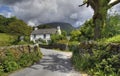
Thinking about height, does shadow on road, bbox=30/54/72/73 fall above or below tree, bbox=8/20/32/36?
below

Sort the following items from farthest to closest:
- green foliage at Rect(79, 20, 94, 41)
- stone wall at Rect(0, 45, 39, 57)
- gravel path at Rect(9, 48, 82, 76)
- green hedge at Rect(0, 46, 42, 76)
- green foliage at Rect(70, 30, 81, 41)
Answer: green foliage at Rect(70, 30, 81, 41)
green foliage at Rect(79, 20, 94, 41)
stone wall at Rect(0, 45, 39, 57)
green hedge at Rect(0, 46, 42, 76)
gravel path at Rect(9, 48, 82, 76)

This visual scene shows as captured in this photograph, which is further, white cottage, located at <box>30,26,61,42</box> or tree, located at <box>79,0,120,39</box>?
white cottage, located at <box>30,26,61,42</box>

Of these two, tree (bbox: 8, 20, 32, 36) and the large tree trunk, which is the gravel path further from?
→ tree (bbox: 8, 20, 32, 36)

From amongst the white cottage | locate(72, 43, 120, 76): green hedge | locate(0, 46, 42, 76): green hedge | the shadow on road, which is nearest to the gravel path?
the shadow on road

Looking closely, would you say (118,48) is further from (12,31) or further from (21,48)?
(12,31)

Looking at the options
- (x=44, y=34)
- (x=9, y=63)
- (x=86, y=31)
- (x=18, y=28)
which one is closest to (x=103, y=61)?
(x=9, y=63)

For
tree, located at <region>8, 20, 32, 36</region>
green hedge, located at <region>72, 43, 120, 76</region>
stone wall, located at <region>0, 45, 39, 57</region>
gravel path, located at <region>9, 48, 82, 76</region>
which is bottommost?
gravel path, located at <region>9, 48, 82, 76</region>

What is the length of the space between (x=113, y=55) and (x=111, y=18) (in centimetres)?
2661

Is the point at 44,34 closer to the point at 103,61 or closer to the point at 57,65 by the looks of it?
the point at 57,65

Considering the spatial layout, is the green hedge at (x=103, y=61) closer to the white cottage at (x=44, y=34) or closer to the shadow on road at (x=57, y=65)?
the shadow on road at (x=57, y=65)

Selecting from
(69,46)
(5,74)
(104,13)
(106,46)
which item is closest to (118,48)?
(106,46)

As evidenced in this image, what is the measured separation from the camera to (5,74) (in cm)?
1734

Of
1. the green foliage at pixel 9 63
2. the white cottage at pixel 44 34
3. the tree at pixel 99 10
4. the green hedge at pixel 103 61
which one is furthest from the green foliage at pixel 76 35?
the green foliage at pixel 9 63

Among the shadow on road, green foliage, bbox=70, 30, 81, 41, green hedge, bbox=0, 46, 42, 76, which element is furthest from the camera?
green foliage, bbox=70, 30, 81, 41
